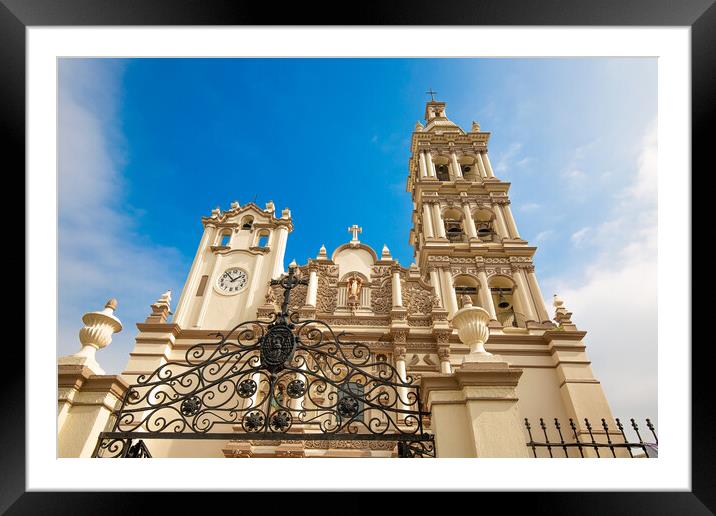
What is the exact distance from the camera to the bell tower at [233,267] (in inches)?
563

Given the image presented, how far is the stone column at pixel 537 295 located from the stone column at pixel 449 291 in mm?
3135

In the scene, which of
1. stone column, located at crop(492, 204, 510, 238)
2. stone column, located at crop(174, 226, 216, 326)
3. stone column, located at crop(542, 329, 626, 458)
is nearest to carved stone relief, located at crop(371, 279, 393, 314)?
stone column, located at crop(542, 329, 626, 458)

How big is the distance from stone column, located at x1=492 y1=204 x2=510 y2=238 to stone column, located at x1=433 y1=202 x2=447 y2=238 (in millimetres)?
2537

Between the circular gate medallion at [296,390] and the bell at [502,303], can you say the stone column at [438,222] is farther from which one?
the circular gate medallion at [296,390]

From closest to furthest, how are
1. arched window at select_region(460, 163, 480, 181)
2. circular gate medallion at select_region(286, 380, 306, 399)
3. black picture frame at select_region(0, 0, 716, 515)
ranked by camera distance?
black picture frame at select_region(0, 0, 716, 515) < circular gate medallion at select_region(286, 380, 306, 399) < arched window at select_region(460, 163, 480, 181)

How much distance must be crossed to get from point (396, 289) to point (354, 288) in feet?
5.52

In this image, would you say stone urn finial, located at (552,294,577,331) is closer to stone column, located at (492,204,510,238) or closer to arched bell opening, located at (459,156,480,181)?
stone column, located at (492,204,510,238)

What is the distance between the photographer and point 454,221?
63.6ft

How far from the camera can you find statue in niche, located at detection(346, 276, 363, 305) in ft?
48.8

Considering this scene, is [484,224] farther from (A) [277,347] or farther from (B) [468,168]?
(A) [277,347]

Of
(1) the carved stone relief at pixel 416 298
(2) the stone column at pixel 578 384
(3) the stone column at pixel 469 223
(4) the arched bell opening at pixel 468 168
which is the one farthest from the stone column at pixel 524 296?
(4) the arched bell opening at pixel 468 168

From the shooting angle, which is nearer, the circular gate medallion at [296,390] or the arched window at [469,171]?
the circular gate medallion at [296,390]
